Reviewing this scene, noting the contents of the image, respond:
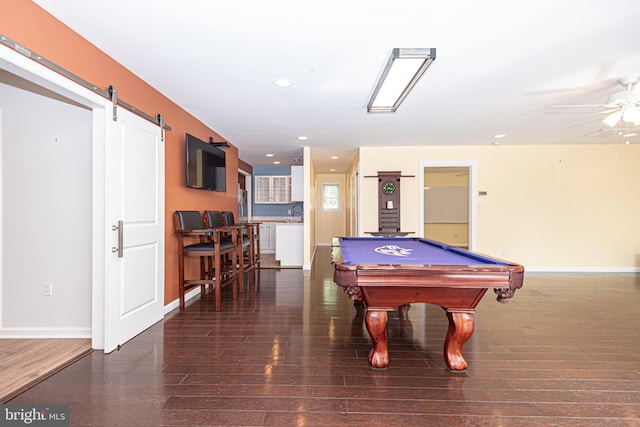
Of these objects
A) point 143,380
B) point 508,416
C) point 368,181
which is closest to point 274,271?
point 368,181

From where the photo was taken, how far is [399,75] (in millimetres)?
2512

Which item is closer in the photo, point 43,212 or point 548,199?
point 43,212

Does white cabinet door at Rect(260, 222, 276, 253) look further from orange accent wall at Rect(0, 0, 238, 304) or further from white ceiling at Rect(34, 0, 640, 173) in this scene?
white ceiling at Rect(34, 0, 640, 173)

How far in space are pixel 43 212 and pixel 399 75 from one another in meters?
3.34

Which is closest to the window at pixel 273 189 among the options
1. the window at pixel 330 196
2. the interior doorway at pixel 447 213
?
the window at pixel 330 196

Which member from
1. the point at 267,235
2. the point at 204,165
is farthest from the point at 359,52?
the point at 267,235

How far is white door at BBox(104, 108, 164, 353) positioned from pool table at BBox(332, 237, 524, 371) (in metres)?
1.83

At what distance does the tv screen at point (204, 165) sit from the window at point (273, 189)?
3558mm

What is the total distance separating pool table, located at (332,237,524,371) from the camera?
1.79m

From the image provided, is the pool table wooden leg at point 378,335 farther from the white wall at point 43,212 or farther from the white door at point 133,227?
the white wall at point 43,212

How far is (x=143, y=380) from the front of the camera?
75.5 inches

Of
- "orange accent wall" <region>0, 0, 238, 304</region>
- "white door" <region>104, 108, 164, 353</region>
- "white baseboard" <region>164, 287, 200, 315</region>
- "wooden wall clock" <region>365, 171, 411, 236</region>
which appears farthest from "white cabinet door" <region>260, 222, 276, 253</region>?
"white door" <region>104, 108, 164, 353</region>

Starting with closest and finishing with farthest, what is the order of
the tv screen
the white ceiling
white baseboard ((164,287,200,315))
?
1. the white ceiling
2. white baseboard ((164,287,200,315))
3. the tv screen

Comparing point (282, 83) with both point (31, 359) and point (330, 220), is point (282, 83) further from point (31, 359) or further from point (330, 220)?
point (330, 220)
